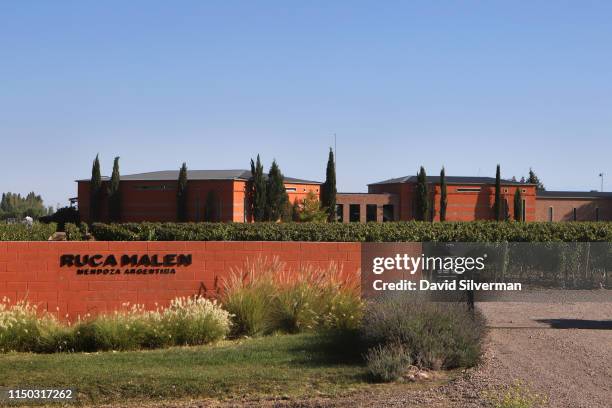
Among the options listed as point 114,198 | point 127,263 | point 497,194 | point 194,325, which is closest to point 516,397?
point 194,325

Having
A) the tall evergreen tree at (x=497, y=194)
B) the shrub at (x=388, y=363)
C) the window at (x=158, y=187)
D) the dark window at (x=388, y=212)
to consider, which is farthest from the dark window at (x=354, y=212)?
the shrub at (x=388, y=363)

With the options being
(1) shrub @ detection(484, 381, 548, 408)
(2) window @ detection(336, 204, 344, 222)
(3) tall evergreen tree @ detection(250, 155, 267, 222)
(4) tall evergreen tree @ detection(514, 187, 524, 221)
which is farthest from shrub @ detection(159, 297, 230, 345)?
(4) tall evergreen tree @ detection(514, 187, 524, 221)

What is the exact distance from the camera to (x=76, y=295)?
14906 millimetres

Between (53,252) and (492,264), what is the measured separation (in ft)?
26.7

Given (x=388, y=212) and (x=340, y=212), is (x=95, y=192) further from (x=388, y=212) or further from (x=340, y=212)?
(x=388, y=212)

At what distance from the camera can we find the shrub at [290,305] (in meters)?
13.5

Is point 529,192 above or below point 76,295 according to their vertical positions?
above

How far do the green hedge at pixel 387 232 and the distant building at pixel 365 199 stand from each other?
817 inches

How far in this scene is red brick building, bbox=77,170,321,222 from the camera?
57416 millimetres

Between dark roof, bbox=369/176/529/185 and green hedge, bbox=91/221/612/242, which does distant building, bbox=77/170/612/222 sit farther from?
green hedge, bbox=91/221/612/242

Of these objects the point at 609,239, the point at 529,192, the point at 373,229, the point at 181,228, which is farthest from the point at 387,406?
the point at 529,192

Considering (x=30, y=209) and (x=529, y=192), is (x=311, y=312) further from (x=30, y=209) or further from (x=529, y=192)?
(x=30, y=209)

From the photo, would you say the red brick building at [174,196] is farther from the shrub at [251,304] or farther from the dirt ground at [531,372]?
the dirt ground at [531,372]

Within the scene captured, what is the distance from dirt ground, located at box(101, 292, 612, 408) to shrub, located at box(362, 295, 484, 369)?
0.33 meters
